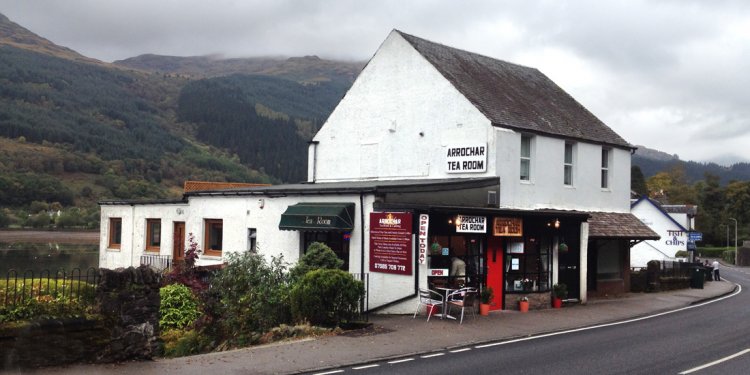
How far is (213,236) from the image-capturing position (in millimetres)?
28094

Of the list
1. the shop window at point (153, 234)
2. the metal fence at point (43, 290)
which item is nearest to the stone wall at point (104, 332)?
the metal fence at point (43, 290)

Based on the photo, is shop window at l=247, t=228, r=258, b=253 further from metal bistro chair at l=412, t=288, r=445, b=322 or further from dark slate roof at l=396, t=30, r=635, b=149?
dark slate roof at l=396, t=30, r=635, b=149

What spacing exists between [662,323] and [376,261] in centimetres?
906

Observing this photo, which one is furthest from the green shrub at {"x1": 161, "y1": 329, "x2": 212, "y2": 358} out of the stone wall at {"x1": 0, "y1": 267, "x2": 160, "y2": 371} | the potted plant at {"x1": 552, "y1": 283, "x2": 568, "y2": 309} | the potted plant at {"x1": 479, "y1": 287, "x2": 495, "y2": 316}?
the potted plant at {"x1": 552, "y1": 283, "x2": 568, "y2": 309}

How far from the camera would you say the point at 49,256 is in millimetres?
46531

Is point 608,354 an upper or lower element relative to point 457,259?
lower

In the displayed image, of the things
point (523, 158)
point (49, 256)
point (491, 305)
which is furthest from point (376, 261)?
point (49, 256)

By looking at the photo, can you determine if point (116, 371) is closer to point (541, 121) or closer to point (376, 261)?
point (376, 261)

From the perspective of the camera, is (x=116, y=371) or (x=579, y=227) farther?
(x=579, y=227)

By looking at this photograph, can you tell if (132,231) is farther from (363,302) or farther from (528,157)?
(528,157)

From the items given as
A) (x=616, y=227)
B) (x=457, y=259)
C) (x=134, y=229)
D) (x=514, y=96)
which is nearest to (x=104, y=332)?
(x=457, y=259)

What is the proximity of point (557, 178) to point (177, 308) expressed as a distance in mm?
15939

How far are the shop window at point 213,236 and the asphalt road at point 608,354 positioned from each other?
14797 millimetres

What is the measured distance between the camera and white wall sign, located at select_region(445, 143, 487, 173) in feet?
80.3
